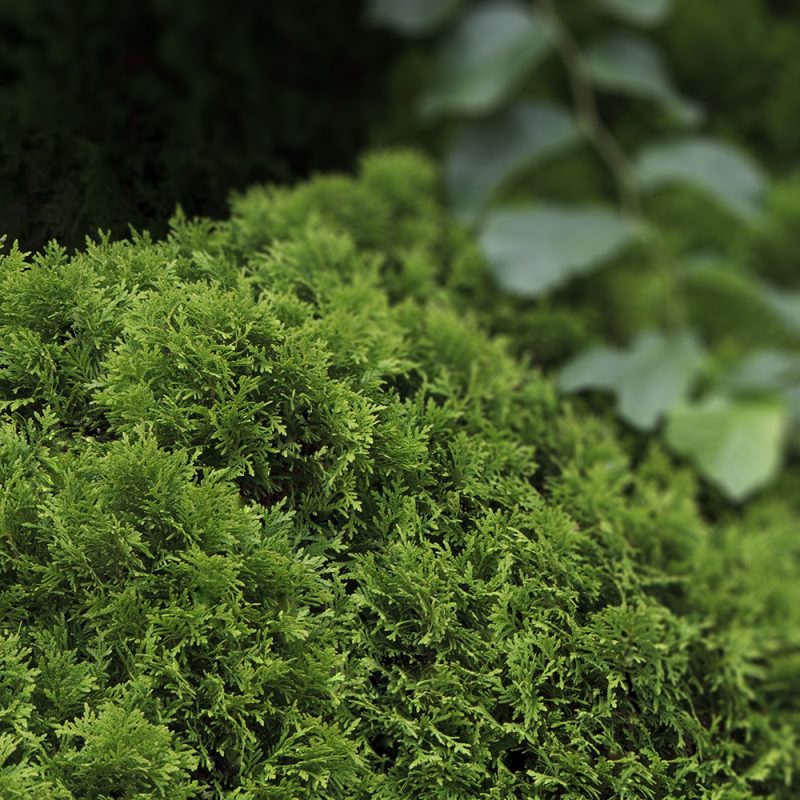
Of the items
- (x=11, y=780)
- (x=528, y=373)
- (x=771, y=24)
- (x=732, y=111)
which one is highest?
(x=771, y=24)

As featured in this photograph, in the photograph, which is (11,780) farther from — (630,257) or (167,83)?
(630,257)

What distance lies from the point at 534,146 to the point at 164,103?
858mm

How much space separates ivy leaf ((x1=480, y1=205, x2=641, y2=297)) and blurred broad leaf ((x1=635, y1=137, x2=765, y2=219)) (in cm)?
17

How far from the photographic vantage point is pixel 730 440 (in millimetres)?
1847

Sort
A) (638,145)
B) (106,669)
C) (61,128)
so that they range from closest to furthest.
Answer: (106,669) → (61,128) → (638,145)

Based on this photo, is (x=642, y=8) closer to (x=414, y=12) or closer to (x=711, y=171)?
(x=711, y=171)

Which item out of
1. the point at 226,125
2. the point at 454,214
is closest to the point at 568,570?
the point at 454,214

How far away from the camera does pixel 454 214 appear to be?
2.15 m

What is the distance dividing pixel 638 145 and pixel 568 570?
1.76 metres

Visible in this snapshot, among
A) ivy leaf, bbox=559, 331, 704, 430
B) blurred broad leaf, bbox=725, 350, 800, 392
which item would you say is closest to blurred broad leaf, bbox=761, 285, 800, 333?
blurred broad leaf, bbox=725, 350, 800, 392

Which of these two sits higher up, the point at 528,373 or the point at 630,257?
the point at 630,257

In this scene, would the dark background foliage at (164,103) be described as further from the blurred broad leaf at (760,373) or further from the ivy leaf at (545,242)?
the blurred broad leaf at (760,373)

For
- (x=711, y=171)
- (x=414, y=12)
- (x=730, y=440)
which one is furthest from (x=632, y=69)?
(x=730, y=440)

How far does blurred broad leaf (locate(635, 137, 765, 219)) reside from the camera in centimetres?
220
